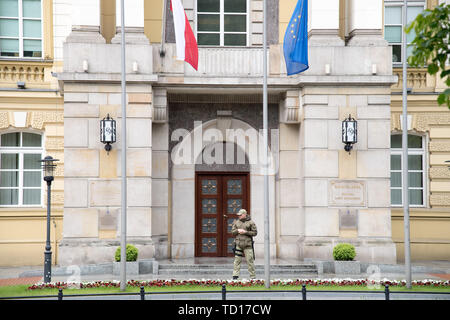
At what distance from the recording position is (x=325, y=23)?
2369 centimetres

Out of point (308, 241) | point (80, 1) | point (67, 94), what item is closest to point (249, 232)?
point (308, 241)

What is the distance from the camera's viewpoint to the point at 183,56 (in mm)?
20641

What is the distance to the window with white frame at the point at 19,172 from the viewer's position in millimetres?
25781

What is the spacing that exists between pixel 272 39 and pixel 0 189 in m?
11.1

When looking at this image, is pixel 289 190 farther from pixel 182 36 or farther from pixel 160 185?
pixel 182 36

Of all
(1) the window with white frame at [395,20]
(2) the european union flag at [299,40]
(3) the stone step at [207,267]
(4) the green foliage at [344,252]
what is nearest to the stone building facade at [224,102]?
(3) the stone step at [207,267]

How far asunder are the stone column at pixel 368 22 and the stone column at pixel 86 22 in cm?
Answer: 834

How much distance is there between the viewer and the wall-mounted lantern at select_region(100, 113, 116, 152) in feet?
73.7

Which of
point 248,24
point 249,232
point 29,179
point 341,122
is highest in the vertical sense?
point 248,24

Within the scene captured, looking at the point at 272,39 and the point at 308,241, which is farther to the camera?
the point at 272,39

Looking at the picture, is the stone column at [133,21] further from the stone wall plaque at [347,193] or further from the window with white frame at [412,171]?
the window with white frame at [412,171]

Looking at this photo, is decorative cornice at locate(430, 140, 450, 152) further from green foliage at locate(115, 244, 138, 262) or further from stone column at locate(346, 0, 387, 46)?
green foliage at locate(115, 244, 138, 262)

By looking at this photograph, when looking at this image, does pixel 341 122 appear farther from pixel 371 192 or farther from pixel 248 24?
pixel 248 24

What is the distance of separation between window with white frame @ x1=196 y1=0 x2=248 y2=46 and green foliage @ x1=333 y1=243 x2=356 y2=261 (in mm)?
7835
